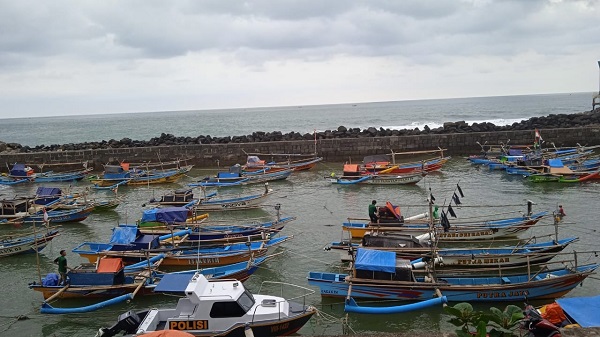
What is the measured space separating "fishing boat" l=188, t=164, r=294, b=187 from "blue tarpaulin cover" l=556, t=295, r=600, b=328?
22758mm

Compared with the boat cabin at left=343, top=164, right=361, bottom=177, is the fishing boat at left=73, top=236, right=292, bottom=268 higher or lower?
lower

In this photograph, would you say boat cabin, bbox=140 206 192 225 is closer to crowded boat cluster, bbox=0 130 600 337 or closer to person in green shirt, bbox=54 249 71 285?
crowded boat cluster, bbox=0 130 600 337

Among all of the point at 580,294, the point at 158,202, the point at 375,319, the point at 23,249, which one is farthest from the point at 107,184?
the point at 580,294

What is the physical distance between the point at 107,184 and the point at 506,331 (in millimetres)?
30318

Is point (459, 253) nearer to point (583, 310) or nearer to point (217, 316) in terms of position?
point (583, 310)

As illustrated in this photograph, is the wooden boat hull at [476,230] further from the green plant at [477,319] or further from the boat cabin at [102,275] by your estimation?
the green plant at [477,319]

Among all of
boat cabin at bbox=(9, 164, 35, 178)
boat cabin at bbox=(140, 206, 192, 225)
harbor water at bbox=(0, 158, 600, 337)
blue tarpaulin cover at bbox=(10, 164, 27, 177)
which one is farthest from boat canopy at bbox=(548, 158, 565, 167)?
blue tarpaulin cover at bbox=(10, 164, 27, 177)

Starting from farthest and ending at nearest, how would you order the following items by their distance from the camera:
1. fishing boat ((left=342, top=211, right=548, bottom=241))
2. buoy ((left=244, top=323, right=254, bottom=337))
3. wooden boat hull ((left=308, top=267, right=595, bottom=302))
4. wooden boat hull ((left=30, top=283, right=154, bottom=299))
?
fishing boat ((left=342, top=211, right=548, bottom=241)) → wooden boat hull ((left=30, top=283, right=154, bottom=299)) → wooden boat hull ((left=308, top=267, right=595, bottom=302)) → buoy ((left=244, top=323, right=254, bottom=337))

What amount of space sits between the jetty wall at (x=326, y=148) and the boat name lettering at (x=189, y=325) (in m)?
30.0

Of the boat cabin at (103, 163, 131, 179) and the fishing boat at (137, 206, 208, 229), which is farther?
the boat cabin at (103, 163, 131, 179)

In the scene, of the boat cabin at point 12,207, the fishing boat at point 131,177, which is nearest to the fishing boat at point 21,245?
the boat cabin at point 12,207

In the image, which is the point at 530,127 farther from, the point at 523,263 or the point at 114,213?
the point at 114,213

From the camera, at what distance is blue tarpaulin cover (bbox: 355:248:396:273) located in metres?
12.6

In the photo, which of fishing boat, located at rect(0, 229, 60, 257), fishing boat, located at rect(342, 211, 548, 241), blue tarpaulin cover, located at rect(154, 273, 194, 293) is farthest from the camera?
fishing boat, located at rect(0, 229, 60, 257)
